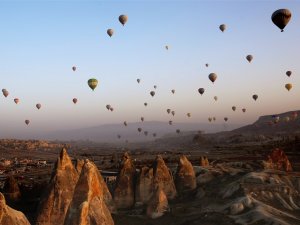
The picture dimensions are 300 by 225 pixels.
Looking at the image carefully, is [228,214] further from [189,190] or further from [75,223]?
[75,223]

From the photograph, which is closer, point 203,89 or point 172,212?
point 172,212

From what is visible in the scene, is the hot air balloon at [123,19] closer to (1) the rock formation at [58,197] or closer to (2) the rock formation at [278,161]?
(2) the rock formation at [278,161]

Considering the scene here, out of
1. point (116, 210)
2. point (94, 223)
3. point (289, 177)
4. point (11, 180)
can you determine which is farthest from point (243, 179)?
point (11, 180)

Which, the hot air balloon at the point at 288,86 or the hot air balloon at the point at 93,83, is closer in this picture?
the hot air balloon at the point at 93,83

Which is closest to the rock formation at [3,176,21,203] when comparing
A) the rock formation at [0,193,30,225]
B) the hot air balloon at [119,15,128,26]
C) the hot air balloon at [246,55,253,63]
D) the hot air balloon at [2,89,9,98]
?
the rock formation at [0,193,30,225]

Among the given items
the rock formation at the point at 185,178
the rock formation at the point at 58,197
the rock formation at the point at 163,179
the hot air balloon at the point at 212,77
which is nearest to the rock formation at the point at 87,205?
the rock formation at the point at 58,197

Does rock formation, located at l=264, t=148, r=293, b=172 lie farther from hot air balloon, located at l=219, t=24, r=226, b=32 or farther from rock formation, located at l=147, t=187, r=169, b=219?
hot air balloon, located at l=219, t=24, r=226, b=32
